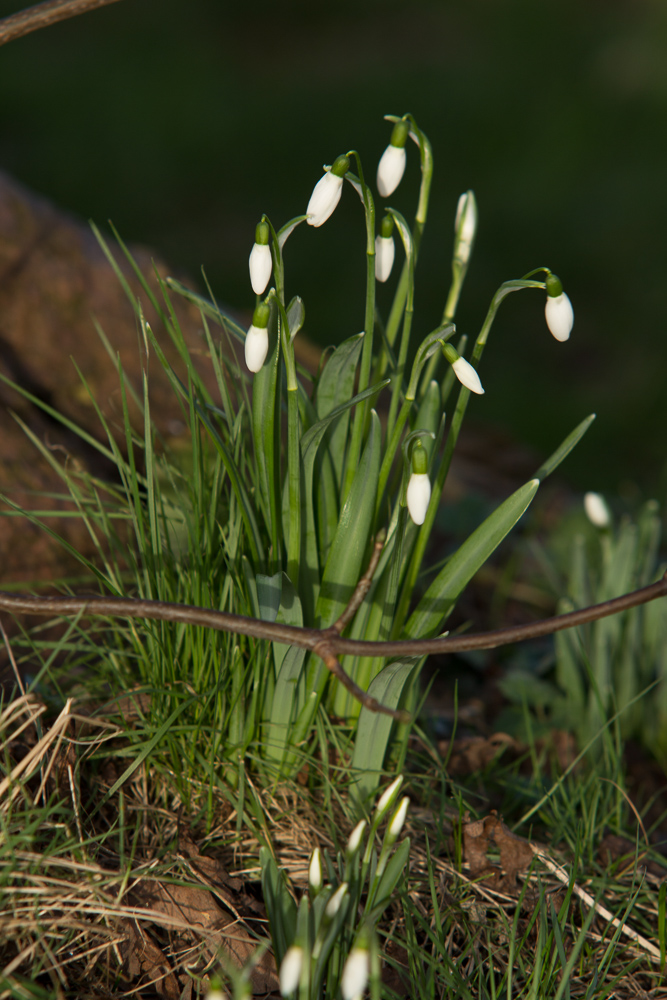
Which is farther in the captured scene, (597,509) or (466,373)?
(597,509)

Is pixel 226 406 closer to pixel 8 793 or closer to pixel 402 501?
pixel 402 501

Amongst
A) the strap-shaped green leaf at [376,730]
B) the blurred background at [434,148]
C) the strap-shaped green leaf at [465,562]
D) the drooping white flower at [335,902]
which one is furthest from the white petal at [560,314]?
the blurred background at [434,148]

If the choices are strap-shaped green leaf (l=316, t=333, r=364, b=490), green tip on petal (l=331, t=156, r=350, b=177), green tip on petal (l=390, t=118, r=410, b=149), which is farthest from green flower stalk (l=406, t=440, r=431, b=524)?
green tip on petal (l=390, t=118, r=410, b=149)

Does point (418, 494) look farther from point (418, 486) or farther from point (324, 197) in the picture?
point (324, 197)

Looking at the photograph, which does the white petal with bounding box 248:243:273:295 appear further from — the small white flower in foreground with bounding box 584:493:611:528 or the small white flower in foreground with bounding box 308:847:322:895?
the small white flower in foreground with bounding box 584:493:611:528

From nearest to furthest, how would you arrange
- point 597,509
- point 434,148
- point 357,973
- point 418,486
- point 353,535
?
point 357,973, point 418,486, point 353,535, point 597,509, point 434,148

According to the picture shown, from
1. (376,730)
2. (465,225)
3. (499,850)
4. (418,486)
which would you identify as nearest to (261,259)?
(418,486)
